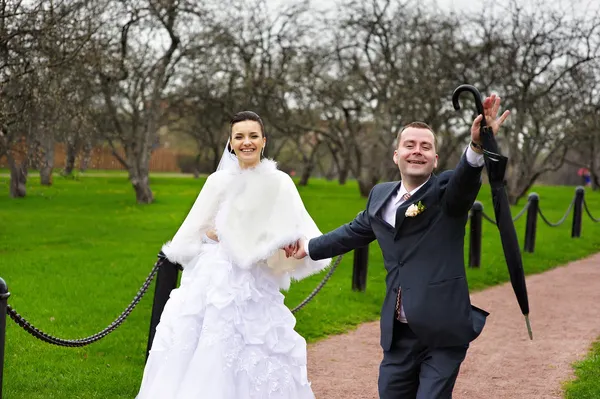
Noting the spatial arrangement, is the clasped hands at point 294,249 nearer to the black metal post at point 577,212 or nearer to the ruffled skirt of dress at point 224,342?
the ruffled skirt of dress at point 224,342

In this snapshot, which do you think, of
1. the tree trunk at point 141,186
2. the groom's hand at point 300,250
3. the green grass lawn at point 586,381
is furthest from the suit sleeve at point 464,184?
the tree trunk at point 141,186

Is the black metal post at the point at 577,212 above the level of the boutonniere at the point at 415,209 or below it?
below

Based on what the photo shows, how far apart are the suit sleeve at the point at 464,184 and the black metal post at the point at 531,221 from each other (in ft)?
32.5

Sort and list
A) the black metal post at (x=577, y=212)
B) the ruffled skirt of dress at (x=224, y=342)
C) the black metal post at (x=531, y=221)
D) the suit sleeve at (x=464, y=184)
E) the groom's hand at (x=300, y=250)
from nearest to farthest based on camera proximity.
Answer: the suit sleeve at (x=464, y=184) → the ruffled skirt of dress at (x=224, y=342) → the groom's hand at (x=300, y=250) → the black metal post at (x=531, y=221) → the black metal post at (x=577, y=212)

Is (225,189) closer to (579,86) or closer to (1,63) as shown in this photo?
(1,63)

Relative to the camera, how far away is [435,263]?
3598 mm

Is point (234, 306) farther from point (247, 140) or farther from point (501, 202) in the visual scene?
point (501, 202)

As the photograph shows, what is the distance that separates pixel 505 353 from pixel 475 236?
175 inches

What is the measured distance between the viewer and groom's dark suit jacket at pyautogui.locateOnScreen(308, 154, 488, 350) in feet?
11.6

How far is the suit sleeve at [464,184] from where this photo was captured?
3.41m

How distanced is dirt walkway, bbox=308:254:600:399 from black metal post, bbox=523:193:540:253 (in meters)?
3.05

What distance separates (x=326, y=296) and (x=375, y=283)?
1147 mm

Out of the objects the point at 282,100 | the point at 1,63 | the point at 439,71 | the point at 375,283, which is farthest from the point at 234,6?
the point at 375,283

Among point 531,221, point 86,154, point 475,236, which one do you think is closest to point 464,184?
point 475,236
